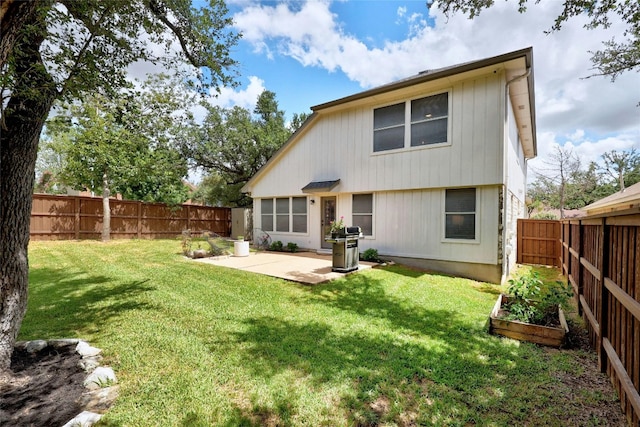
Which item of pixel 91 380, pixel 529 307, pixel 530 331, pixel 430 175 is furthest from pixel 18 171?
pixel 430 175

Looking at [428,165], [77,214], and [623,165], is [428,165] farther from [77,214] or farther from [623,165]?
[623,165]

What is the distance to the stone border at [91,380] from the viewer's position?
214 cm

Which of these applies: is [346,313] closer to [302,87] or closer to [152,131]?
[302,87]

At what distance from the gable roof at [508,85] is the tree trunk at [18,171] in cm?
777

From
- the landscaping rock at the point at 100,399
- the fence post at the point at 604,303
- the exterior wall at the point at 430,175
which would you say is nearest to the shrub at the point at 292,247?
the exterior wall at the point at 430,175

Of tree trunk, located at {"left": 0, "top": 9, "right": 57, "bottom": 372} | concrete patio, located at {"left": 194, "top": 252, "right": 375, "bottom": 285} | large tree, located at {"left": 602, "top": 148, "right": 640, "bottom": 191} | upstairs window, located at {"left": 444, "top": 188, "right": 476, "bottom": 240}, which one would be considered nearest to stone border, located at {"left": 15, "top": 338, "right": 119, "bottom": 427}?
tree trunk, located at {"left": 0, "top": 9, "right": 57, "bottom": 372}

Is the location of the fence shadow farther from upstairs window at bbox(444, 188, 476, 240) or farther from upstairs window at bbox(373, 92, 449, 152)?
upstairs window at bbox(373, 92, 449, 152)

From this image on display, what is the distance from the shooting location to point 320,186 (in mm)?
10203

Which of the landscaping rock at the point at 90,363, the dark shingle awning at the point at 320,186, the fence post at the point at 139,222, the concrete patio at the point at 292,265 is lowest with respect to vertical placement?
the landscaping rock at the point at 90,363

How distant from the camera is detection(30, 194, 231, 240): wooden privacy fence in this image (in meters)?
12.1

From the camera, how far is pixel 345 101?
9539 millimetres

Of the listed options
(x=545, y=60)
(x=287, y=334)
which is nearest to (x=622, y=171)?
(x=545, y=60)

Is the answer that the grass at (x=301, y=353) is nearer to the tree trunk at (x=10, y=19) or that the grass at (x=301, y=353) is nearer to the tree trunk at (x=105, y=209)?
the tree trunk at (x=10, y=19)

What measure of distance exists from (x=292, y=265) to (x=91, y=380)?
597 centimetres
